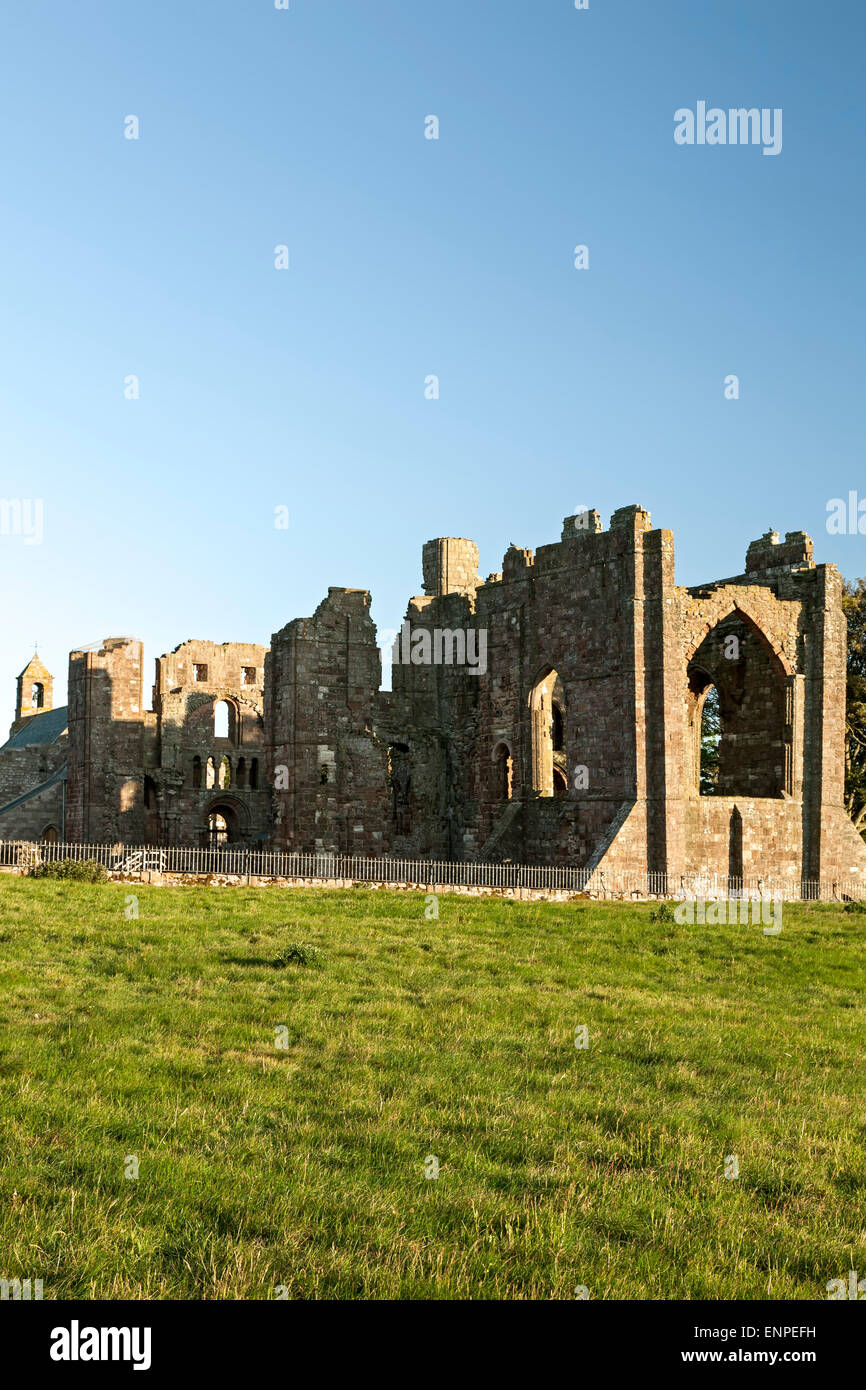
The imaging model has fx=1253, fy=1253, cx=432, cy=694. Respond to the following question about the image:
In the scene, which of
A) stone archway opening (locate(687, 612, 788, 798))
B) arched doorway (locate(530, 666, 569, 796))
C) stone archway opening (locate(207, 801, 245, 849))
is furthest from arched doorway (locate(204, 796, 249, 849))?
stone archway opening (locate(687, 612, 788, 798))

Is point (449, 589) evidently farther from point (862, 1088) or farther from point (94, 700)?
point (862, 1088)

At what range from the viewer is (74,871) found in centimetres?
2636

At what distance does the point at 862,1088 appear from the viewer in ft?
42.2

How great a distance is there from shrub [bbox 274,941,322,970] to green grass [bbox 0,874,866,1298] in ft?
0.17

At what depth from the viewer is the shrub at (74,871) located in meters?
26.2

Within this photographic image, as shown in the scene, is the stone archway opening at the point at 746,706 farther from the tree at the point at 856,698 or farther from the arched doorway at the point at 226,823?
the arched doorway at the point at 226,823

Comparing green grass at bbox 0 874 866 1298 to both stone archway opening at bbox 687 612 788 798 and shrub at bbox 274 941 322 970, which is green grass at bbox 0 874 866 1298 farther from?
stone archway opening at bbox 687 612 788 798

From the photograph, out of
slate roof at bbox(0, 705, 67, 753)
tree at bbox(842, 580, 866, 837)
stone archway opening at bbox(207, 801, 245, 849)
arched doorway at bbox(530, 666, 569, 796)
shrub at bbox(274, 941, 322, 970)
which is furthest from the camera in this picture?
slate roof at bbox(0, 705, 67, 753)

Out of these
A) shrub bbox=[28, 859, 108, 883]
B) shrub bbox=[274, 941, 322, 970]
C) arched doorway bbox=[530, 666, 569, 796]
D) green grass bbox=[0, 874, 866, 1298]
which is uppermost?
arched doorway bbox=[530, 666, 569, 796]

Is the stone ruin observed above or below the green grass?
above

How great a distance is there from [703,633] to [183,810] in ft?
81.0

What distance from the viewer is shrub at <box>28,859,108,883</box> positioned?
86.0ft

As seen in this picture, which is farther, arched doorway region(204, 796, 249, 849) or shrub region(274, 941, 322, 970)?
arched doorway region(204, 796, 249, 849)
